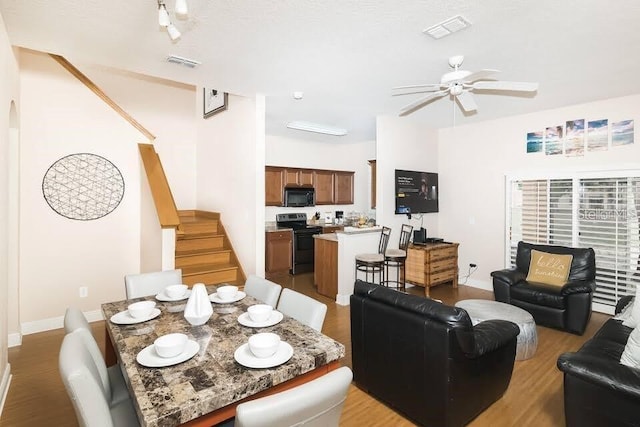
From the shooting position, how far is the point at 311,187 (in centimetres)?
709

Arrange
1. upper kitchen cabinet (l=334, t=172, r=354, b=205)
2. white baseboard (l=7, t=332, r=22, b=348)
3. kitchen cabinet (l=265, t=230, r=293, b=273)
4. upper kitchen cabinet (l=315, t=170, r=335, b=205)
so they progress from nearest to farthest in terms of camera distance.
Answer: white baseboard (l=7, t=332, r=22, b=348) < kitchen cabinet (l=265, t=230, r=293, b=273) < upper kitchen cabinet (l=315, t=170, r=335, b=205) < upper kitchen cabinet (l=334, t=172, r=354, b=205)

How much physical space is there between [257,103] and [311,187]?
3132mm

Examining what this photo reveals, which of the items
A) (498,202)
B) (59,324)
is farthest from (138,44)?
(498,202)

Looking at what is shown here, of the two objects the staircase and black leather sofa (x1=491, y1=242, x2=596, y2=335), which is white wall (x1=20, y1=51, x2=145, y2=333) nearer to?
the staircase

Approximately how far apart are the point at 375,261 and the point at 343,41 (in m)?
2.76

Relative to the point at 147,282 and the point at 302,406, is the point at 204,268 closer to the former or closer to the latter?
the point at 147,282

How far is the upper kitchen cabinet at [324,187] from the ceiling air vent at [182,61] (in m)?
4.26

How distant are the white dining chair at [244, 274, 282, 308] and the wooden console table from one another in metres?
3.18

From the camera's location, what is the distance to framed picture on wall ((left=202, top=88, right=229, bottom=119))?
16.1 ft

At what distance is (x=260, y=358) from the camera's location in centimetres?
142

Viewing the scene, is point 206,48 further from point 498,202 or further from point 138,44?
point 498,202

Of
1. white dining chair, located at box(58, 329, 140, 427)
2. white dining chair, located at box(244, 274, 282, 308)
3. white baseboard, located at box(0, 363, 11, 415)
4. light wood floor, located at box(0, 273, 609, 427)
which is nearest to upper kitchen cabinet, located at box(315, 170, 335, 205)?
light wood floor, located at box(0, 273, 609, 427)

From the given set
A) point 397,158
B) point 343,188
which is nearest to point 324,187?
point 343,188

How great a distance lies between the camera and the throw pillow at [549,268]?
4074mm
